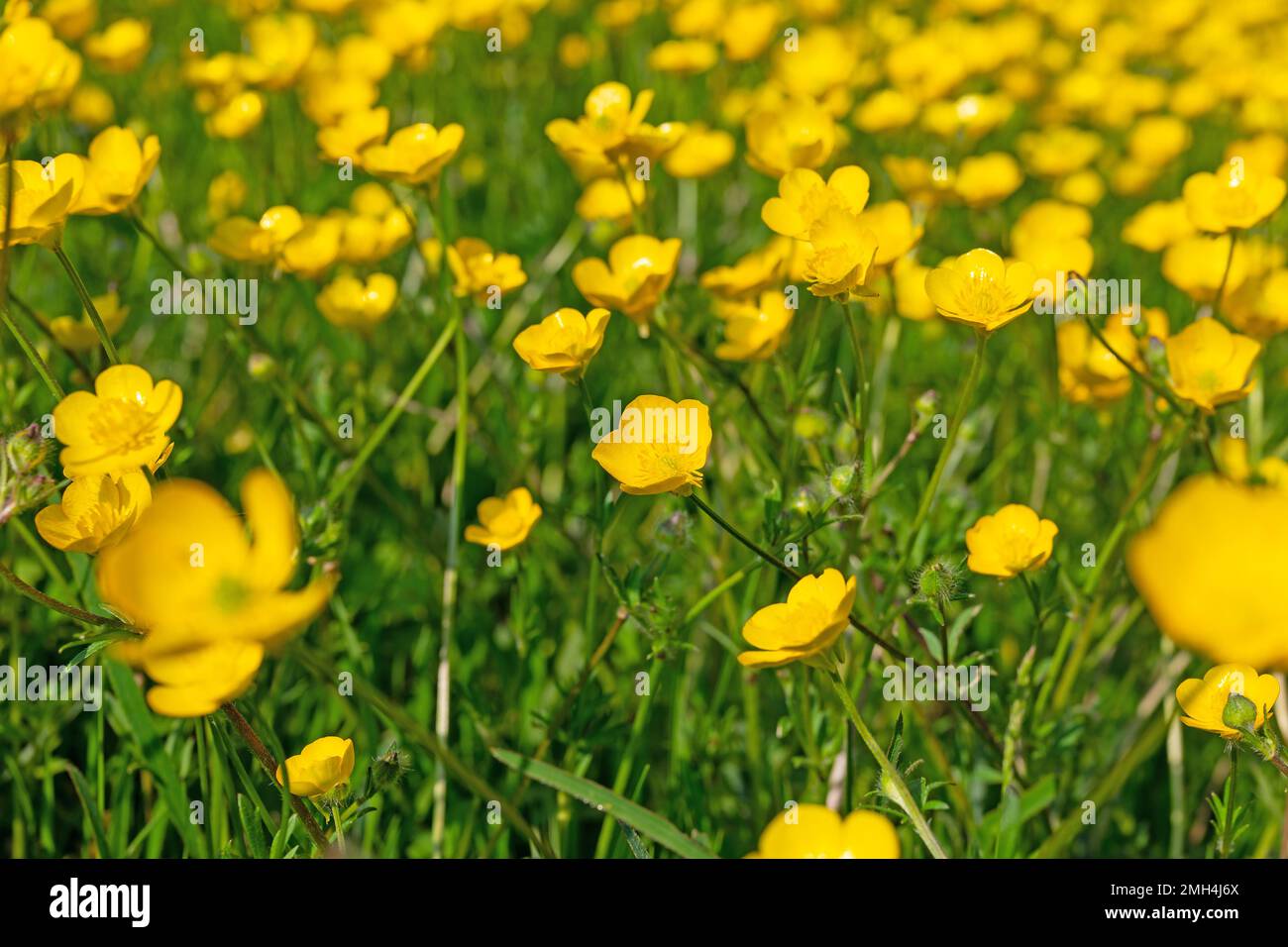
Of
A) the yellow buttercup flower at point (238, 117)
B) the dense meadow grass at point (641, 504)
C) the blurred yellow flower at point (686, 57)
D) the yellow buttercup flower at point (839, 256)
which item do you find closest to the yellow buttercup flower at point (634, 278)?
the dense meadow grass at point (641, 504)

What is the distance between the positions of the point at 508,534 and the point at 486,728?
10.5 inches

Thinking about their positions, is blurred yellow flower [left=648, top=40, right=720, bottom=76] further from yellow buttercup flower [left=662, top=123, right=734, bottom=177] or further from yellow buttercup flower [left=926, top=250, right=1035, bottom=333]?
yellow buttercup flower [left=926, top=250, right=1035, bottom=333]

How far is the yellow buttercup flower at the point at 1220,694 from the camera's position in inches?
43.5

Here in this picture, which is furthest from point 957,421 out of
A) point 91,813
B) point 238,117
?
point 238,117

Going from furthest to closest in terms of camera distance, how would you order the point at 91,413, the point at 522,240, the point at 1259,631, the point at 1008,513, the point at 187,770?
the point at 522,240 → the point at 187,770 → the point at 1008,513 → the point at 91,413 → the point at 1259,631

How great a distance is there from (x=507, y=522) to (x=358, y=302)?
1.70ft

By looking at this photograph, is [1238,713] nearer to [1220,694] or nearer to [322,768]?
[1220,694]

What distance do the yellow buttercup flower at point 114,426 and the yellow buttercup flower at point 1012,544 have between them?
3.04ft

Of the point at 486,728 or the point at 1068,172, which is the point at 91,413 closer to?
the point at 486,728

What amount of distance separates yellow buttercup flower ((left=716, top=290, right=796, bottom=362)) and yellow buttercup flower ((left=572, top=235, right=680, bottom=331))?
111 millimetres

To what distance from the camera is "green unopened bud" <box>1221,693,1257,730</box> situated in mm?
1042

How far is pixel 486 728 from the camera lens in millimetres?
1518

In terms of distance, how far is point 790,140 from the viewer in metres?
1.72

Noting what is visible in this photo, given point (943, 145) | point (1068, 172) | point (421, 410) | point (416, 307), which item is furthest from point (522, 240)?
point (1068, 172)
